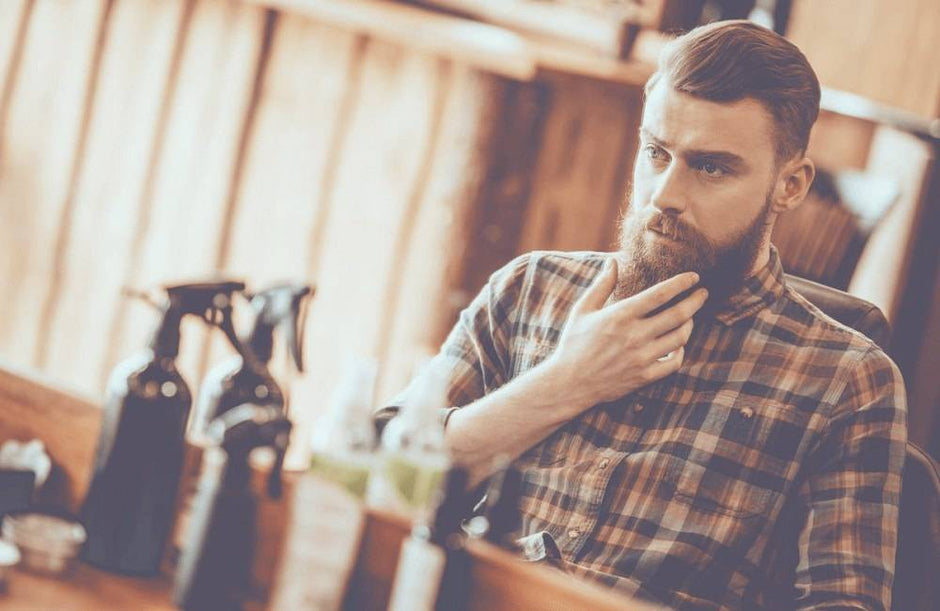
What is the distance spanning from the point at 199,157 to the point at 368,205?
20.4 inches

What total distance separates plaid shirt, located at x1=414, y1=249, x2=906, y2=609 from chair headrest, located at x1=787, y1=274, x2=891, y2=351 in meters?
0.07

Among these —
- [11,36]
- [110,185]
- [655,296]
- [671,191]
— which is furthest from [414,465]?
[11,36]

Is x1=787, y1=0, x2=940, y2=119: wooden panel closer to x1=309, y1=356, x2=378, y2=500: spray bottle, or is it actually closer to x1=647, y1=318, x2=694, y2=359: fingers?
x1=647, y1=318, x2=694, y2=359: fingers

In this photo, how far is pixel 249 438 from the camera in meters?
1.22

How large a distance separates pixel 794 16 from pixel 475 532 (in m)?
1.95

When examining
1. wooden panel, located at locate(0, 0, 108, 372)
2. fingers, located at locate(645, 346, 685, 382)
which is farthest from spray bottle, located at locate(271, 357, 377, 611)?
wooden panel, located at locate(0, 0, 108, 372)

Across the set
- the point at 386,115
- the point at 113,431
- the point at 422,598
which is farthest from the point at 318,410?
the point at 422,598

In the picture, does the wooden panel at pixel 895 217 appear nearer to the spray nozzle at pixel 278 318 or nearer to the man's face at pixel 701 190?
the man's face at pixel 701 190

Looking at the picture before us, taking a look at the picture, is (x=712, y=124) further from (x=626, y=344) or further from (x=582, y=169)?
(x=582, y=169)

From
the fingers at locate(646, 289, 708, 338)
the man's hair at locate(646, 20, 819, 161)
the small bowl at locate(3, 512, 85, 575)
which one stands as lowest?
the small bowl at locate(3, 512, 85, 575)

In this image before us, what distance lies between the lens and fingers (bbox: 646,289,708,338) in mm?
1651

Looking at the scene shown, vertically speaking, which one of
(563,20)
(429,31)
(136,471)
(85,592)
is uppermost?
(563,20)

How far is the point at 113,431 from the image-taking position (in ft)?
4.38

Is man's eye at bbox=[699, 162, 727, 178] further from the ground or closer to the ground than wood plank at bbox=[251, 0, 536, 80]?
closer to the ground
